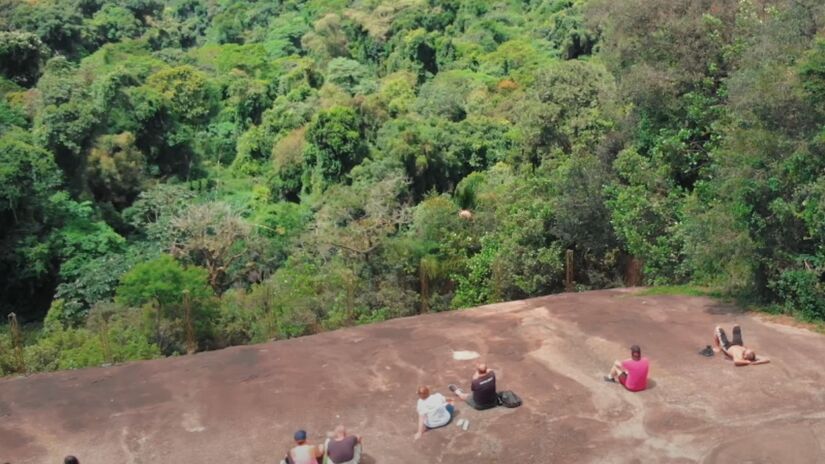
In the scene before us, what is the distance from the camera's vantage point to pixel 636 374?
35.0 ft

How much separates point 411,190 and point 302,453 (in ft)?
68.8

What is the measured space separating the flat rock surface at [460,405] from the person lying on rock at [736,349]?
0.14m

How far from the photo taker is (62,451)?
986 centimetres

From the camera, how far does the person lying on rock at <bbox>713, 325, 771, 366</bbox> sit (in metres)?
11.3

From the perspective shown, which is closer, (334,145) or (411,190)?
(411,190)

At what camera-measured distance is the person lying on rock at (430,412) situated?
991 centimetres

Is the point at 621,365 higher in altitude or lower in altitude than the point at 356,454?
higher

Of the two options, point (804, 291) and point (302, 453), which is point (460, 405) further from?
point (804, 291)

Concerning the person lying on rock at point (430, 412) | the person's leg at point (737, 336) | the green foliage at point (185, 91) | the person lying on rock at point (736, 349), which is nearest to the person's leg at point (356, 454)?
the person lying on rock at point (430, 412)

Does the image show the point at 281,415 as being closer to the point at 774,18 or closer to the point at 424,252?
the point at 424,252

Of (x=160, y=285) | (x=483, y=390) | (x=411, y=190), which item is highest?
(x=483, y=390)

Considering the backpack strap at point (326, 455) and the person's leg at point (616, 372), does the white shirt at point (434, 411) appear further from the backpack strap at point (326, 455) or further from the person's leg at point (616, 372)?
the person's leg at point (616, 372)

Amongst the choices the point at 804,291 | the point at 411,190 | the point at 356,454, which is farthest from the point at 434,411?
the point at 411,190

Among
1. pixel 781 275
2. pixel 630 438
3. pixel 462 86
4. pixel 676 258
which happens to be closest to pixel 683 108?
pixel 676 258
